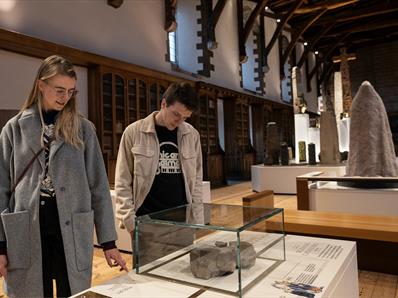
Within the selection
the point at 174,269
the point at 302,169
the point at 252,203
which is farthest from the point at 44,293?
the point at 302,169

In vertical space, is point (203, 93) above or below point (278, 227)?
above

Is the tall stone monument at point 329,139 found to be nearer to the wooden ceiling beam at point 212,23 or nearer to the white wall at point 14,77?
the wooden ceiling beam at point 212,23

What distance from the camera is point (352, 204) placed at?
3.65 metres

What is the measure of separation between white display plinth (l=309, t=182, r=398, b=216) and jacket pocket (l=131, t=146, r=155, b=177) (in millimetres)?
2593

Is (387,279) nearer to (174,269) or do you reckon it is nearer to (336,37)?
(174,269)

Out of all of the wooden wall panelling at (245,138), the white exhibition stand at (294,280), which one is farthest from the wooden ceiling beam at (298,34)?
the white exhibition stand at (294,280)

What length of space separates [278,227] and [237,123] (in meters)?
9.44

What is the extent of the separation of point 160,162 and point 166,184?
12 centimetres

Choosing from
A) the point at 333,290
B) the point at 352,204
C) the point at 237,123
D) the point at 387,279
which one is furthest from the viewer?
the point at 237,123

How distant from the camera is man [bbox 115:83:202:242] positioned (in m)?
1.72

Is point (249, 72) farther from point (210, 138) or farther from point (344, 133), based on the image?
point (344, 133)

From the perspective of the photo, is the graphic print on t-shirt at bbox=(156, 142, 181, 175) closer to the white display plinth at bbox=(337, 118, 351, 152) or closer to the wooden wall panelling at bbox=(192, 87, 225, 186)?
the wooden wall panelling at bbox=(192, 87, 225, 186)

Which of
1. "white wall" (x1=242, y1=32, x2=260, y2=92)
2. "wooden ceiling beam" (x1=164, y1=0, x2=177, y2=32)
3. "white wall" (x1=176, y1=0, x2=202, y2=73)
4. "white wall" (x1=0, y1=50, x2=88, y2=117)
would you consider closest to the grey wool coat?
"white wall" (x1=0, y1=50, x2=88, y2=117)

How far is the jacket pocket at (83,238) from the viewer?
1278mm
